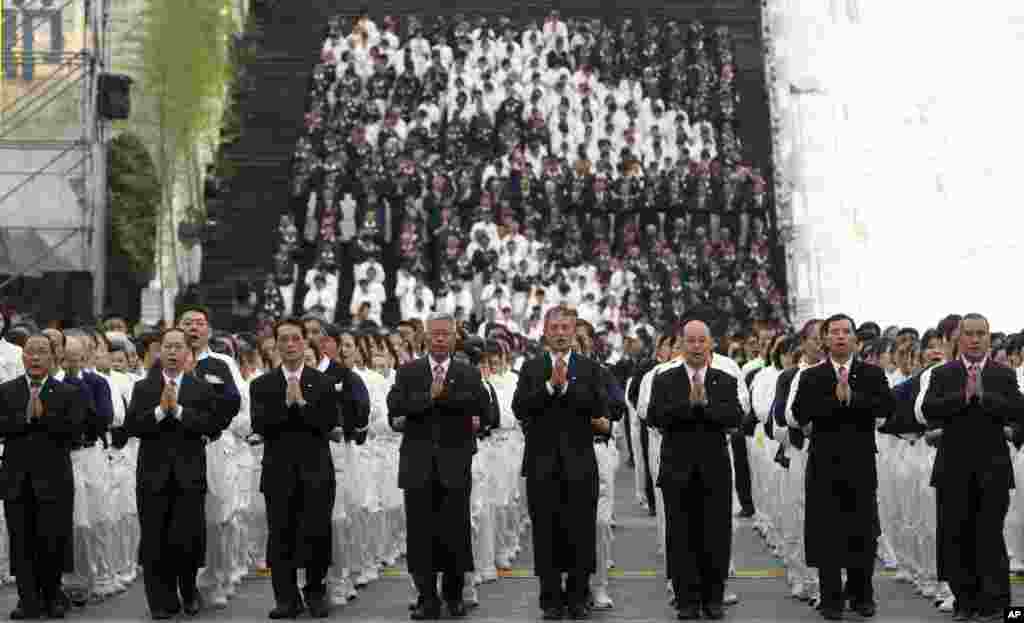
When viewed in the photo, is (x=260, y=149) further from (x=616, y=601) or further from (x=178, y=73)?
(x=616, y=601)

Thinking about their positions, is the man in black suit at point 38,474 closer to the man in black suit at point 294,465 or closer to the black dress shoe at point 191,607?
the black dress shoe at point 191,607

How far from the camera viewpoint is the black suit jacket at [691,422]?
12.9 m

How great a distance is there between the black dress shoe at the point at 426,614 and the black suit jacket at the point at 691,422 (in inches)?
63.2

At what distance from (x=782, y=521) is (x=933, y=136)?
2290cm

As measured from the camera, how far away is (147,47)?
37.6 meters

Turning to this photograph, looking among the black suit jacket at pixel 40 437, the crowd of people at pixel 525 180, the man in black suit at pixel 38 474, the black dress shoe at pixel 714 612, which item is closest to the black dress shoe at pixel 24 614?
the man in black suit at pixel 38 474

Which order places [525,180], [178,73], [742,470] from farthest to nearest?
[178,73], [525,180], [742,470]

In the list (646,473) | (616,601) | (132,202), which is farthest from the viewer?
(132,202)

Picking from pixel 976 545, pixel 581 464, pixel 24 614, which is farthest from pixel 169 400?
pixel 976 545

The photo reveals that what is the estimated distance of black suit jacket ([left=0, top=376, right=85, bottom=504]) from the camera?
43.2 feet

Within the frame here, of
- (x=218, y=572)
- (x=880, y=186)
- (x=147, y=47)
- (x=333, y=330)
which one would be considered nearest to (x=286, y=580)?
(x=218, y=572)

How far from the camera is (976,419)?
1270 centimetres

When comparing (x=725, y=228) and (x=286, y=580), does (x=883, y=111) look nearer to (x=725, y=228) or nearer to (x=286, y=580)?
(x=725, y=228)

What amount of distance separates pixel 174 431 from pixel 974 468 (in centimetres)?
490
